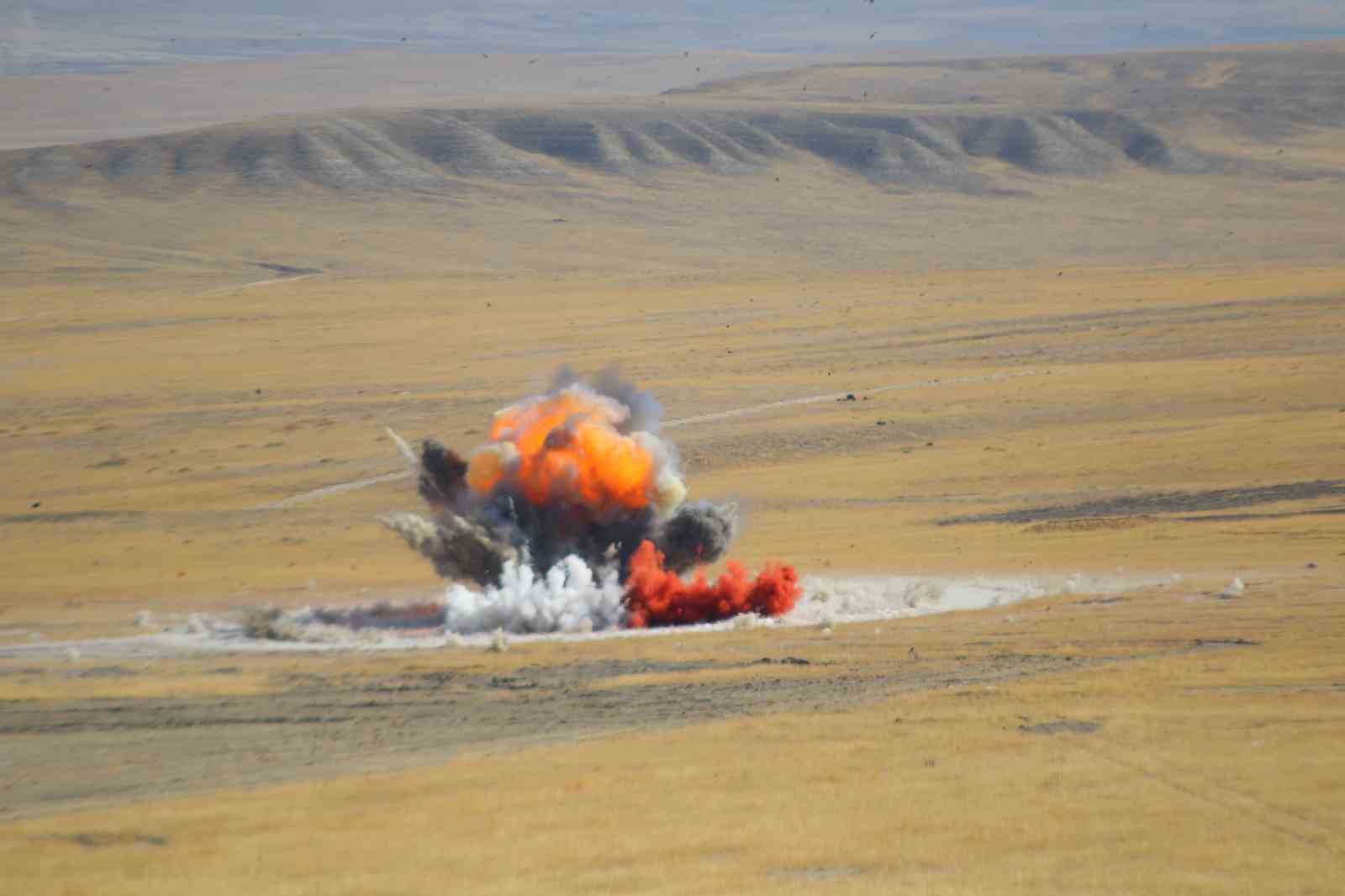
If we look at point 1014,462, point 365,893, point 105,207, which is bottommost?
point 105,207

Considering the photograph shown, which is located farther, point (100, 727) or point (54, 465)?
point (54, 465)

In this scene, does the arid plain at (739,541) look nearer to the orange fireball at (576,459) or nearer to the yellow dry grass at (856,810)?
the yellow dry grass at (856,810)

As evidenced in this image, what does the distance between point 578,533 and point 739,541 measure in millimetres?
7437

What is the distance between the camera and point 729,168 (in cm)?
12988

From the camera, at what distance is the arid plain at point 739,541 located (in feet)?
61.9

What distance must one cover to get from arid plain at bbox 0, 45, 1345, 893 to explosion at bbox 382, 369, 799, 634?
1.96 metres

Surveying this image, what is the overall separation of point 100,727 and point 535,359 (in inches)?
1596

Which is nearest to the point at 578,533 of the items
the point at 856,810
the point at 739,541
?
the point at 739,541

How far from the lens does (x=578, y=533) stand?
31266 mm

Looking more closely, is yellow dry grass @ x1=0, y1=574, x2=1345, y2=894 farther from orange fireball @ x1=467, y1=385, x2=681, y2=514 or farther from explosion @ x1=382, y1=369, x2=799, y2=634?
orange fireball @ x1=467, y1=385, x2=681, y2=514

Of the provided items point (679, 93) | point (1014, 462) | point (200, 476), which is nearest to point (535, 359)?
point (200, 476)

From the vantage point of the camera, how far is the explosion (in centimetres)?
3055

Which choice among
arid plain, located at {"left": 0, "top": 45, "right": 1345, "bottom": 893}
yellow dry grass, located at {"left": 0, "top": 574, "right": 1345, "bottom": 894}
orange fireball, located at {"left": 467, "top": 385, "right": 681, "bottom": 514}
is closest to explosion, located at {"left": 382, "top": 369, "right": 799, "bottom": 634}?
orange fireball, located at {"left": 467, "top": 385, "right": 681, "bottom": 514}

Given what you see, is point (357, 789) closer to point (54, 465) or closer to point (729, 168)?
point (54, 465)
